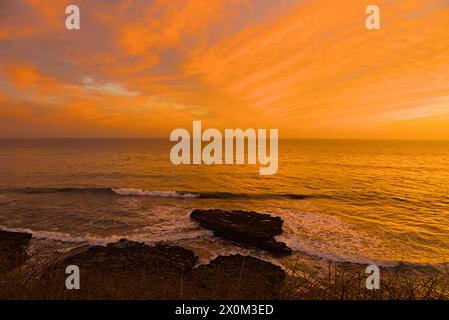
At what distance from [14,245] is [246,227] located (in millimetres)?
13833

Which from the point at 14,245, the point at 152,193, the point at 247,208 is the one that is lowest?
the point at 247,208

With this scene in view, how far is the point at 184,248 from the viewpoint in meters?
14.8

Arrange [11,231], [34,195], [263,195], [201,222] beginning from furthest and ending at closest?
[263,195] < [34,195] < [201,222] < [11,231]

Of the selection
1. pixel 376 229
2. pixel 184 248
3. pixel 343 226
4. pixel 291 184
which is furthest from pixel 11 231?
pixel 291 184

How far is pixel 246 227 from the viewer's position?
17609 mm

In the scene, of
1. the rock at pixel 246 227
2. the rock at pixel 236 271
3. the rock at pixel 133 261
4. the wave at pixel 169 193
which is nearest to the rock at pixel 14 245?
the rock at pixel 133 261

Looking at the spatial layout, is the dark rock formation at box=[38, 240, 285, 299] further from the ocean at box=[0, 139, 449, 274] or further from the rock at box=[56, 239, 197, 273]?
the ocean at box=[0, 139, 449, 274]

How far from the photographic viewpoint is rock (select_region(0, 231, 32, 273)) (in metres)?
12.9

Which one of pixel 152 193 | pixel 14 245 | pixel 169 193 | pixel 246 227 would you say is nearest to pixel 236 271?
pixel 246 227

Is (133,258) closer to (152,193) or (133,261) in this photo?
(133,261)

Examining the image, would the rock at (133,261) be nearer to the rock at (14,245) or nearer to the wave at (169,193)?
the rock at (14,245)
